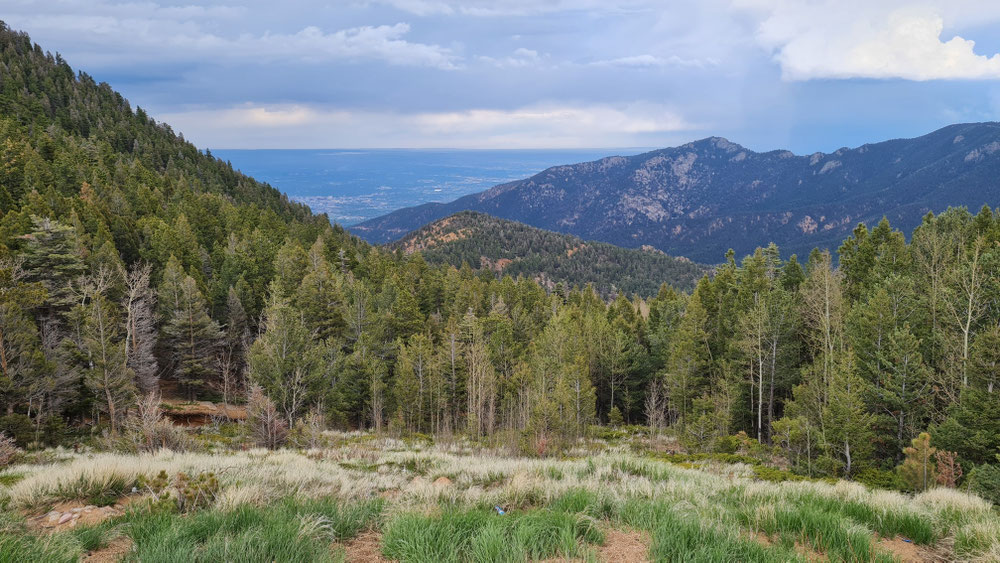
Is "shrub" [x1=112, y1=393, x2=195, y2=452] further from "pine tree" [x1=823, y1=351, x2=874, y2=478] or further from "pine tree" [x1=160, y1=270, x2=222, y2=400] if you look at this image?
"pine tree" [x1=823, y1=351, x2=874, y2=478]

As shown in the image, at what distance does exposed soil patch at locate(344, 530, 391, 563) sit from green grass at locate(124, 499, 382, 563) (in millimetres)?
134

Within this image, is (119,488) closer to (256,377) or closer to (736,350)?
(256,377)

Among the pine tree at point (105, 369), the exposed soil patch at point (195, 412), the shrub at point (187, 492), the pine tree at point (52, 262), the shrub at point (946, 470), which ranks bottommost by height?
the exposed soil patch at point (195, 412)

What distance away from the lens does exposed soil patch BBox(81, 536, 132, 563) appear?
162 inches

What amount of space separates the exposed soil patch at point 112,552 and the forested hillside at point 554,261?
488 feet

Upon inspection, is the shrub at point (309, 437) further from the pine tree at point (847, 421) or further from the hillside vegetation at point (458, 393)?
the pine tree at point (847, 421)

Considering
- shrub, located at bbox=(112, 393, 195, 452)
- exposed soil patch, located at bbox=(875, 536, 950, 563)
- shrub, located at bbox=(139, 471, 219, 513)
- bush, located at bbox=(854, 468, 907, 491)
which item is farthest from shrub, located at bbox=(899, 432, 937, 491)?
shrub, located at bbox=(112, 393, 195, 452)

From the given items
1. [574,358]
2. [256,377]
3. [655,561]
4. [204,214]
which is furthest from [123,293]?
[655,561]

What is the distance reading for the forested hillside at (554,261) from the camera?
164 metres

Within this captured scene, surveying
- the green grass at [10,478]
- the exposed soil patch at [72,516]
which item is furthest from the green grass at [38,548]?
the green grass at [10,478]

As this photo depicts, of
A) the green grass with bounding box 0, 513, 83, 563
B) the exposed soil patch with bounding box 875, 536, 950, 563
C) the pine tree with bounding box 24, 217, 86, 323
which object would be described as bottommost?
the exposed soil patch with bounding box 875, 536, 950, 563

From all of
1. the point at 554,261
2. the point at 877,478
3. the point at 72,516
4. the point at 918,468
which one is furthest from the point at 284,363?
the point at 554,261

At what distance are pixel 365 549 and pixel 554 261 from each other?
171362 mm

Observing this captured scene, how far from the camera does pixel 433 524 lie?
4.32 meters
